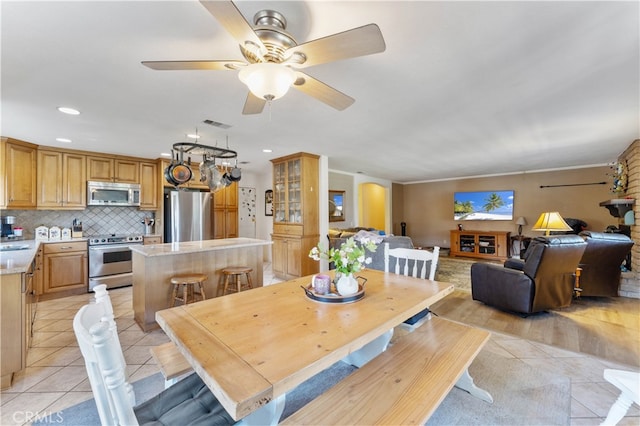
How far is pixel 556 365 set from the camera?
2.21m

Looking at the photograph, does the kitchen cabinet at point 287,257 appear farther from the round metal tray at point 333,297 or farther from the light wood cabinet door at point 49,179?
the light wood cabinet door at point 49,179

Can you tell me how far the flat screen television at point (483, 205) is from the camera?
7.41 meters

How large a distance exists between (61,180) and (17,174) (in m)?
0.49

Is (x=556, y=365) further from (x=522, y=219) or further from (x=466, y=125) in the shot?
(x=522, y=219)

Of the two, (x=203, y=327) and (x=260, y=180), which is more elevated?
(x=260, y=180)

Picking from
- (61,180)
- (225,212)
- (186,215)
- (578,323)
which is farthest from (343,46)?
(225,212)

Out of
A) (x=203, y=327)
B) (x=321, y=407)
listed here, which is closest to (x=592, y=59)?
(x=321, y=407)

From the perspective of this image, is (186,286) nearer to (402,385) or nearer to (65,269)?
(402,385)

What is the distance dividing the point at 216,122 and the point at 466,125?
2979 mm

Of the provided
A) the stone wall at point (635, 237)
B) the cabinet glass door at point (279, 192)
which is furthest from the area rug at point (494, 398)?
the cabinet glass door at point (279, 192)

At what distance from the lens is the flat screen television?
7410mm

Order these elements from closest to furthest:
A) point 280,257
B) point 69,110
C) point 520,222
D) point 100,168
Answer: point 69,110 < point 100,168 < point 280,257 < point 520,222

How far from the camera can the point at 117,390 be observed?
80 cm

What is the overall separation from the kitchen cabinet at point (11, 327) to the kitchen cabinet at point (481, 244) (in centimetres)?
842
